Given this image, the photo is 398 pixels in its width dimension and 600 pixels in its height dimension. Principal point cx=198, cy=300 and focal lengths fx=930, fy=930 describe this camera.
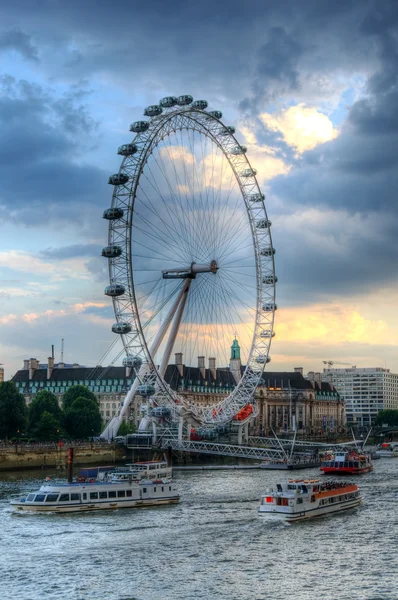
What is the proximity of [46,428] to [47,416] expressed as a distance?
1.77 metres

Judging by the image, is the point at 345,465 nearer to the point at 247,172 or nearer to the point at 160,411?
the point at 160,411

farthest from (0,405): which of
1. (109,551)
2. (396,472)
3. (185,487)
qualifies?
(109,551)

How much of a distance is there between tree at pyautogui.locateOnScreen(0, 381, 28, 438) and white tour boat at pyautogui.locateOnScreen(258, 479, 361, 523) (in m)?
50.5

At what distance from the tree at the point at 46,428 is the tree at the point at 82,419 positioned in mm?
3748

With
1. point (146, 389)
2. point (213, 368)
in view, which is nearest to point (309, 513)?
point (146, 389)

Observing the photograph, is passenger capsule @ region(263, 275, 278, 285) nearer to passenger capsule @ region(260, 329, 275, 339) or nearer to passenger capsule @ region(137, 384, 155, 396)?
passenger capsule @ region(260, 329, 275, 339)

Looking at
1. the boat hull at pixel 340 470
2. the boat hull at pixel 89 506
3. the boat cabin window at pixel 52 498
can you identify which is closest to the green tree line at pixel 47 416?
the boat hull at pixel 340 470

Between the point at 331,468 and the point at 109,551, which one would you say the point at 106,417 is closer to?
the point at 331,468

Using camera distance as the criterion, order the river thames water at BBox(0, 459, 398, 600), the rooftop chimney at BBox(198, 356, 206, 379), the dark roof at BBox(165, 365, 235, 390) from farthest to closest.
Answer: the rooftop chimney at BBox(198, 356, 206, 379) → the dark roof at BBox(165, 365, 235, 390) → the river thames water at BBox(0, 459, 398, 600)

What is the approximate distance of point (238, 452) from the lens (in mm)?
105062

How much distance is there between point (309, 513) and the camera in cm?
5488

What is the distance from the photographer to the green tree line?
101m

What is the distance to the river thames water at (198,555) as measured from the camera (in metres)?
36.5

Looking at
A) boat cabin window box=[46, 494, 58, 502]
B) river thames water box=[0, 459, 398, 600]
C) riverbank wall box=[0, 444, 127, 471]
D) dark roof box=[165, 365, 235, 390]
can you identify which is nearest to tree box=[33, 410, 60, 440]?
riverbank wall box=[0, 444, 127, 471]
